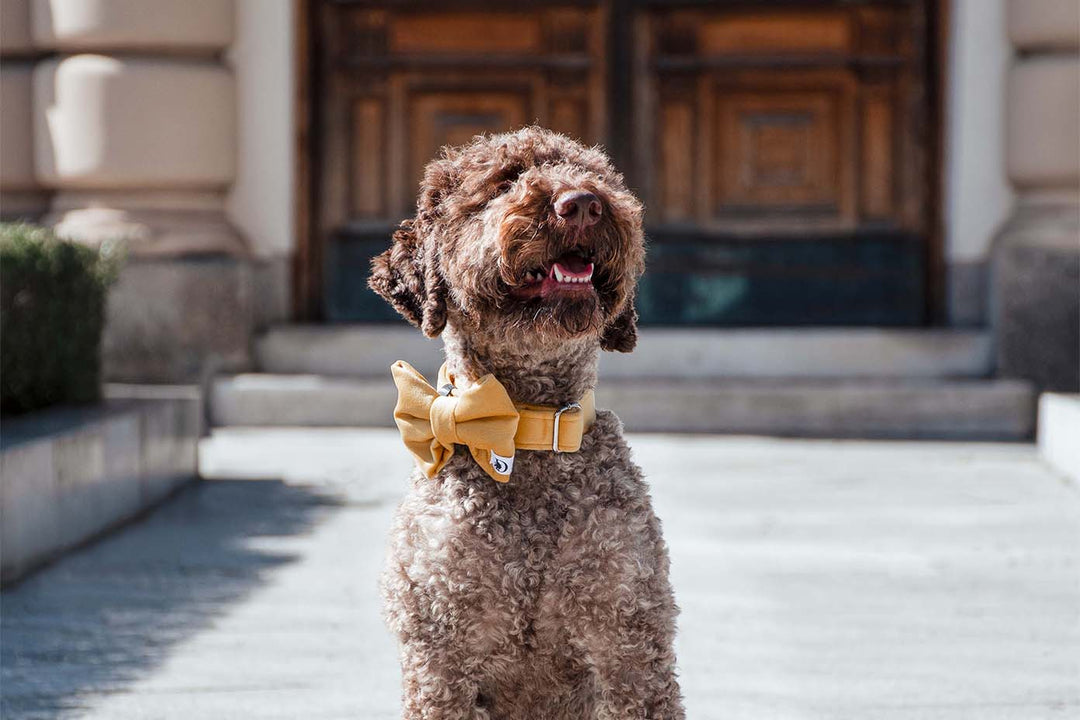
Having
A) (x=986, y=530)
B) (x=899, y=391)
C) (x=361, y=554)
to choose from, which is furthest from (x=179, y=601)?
(x=899, y=391)

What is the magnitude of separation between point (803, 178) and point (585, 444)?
668 cm

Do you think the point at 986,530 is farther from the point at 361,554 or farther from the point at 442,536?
the point at 442,536

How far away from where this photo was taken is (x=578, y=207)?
2.47m

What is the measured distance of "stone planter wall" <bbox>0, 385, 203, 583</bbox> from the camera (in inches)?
195

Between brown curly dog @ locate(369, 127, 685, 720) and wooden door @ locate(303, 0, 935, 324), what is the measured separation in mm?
6361

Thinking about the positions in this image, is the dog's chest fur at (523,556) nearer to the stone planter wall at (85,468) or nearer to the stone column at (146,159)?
the stone planter wall at (85,468)

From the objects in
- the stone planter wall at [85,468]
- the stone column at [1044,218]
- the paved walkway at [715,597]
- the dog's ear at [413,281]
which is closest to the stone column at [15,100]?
the stone planter wall at [85,468]

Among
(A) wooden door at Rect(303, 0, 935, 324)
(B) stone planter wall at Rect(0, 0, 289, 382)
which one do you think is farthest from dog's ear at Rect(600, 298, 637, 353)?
(A) wooden door at Rect(303, 0, 935, 324)

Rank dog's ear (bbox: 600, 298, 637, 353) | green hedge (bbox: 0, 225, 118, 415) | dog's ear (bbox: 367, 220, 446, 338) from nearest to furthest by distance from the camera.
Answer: dog's ear (bbox: 367, 220, 446, 338), dog's ear (bbox: 600, 298, 637, 353), green hedge (bbox: 0, 225, 118, 415)

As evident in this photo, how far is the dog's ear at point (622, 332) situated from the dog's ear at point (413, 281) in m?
0.35

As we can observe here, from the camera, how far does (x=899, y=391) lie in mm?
7902

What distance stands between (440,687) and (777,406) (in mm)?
5639

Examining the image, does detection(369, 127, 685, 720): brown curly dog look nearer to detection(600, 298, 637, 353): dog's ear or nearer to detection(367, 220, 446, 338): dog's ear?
detection(367, 220, 446, 338): dog's ear

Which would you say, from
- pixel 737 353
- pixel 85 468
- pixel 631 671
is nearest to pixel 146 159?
pixel 85 468
